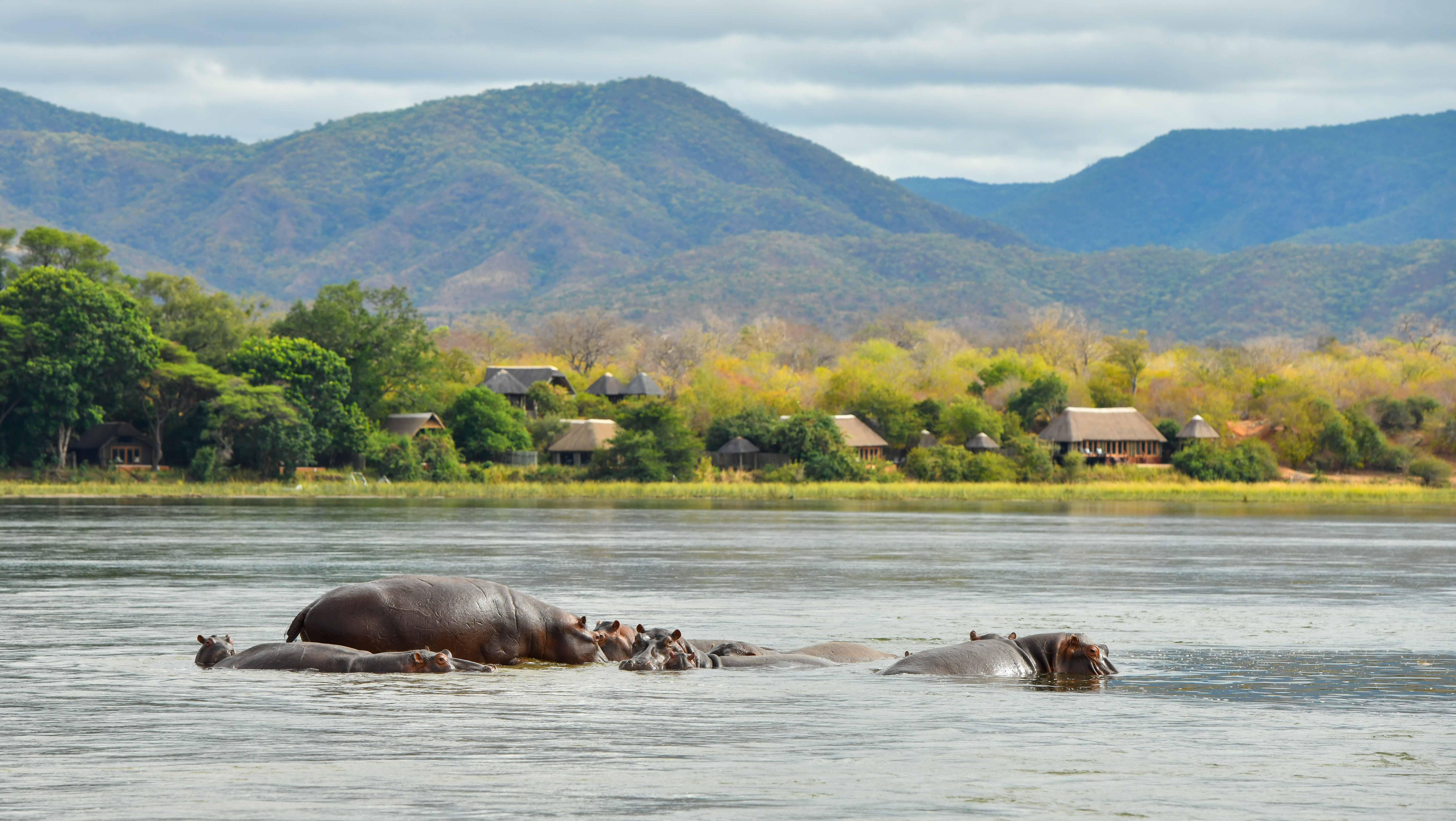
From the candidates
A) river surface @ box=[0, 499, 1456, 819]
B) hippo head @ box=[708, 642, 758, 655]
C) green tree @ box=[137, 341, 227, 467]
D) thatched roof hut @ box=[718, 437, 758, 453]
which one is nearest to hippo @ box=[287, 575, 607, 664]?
river surface @ box=[0, 499, 1456, 819]

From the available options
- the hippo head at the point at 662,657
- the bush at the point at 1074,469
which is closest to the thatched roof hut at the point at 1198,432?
the bush at the point at 1074,469

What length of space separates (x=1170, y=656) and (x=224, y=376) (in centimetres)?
7929

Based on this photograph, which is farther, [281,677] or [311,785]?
[281,677]

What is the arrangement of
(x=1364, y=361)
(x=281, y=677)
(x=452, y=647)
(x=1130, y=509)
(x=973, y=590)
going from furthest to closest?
1. (x=1364, y=361)
2. (x=1130, y=509)
3. (x=973, y=590)
4. (x=452, y=647)
5. (x=281, y=677)

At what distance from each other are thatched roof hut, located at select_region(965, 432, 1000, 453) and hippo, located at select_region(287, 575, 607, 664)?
88.7 metres

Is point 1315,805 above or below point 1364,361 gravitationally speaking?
below

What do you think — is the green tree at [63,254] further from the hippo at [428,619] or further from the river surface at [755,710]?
the hippo at [428,619]

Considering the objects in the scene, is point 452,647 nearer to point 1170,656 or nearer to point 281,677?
point 281,677

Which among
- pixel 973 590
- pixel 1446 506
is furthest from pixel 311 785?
pixel 1446 506

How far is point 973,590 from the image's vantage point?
1313 inches

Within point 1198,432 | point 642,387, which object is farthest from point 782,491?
point 642,387

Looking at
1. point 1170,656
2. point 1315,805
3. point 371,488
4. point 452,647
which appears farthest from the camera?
point 371,488

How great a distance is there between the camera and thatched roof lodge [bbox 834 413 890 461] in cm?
10769

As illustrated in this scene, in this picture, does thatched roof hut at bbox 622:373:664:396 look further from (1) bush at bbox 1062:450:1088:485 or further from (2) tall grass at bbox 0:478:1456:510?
(1) bush at bbox 1062:450:1088:485
